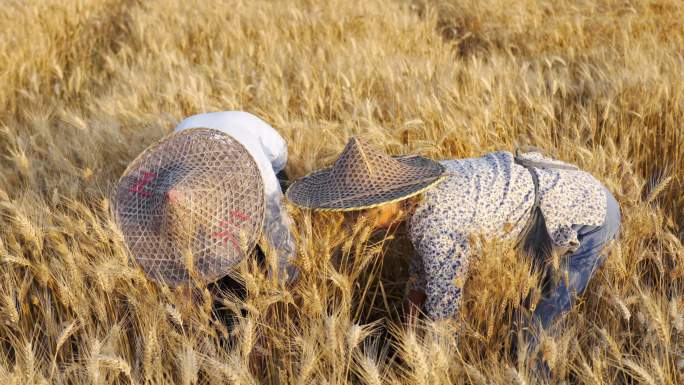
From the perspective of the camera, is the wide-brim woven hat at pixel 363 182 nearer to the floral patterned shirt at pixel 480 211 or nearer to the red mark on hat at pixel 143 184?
Result: the floral patterned shirt at pixel 480 211

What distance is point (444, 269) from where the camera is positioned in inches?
71.4

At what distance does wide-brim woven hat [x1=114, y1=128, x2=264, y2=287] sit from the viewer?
1668 mm

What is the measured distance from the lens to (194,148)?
1.91 m

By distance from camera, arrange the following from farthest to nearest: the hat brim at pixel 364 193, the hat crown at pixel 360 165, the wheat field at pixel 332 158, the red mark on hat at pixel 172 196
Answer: the hat crown at pixel 360 165, the hat brim at pixel 364 193, the red mark on hat at pixel 172 196, the wheat field at pixel 332 158

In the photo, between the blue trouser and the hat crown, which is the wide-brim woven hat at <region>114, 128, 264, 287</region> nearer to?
the hat crown

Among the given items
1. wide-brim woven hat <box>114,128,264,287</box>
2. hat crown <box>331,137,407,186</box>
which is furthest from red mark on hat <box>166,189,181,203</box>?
hat crown <box>331,137,407,186</box>

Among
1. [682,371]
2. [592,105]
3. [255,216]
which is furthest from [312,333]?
[592,105]

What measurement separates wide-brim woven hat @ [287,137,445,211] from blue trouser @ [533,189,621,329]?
535 mm

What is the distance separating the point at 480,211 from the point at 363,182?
0.40 m

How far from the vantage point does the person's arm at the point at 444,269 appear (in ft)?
5.90

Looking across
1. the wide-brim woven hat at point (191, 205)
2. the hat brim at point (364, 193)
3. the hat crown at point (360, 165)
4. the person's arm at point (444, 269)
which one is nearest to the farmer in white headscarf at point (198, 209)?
the wide-brim woven hat at point (191, 205)

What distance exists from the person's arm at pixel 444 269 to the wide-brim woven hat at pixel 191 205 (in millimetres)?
544

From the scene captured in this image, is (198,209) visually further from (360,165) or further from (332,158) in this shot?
(332,158)

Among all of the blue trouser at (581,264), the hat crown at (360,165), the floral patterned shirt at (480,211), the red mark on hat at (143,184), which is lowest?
the blue trouser at (581,264)
